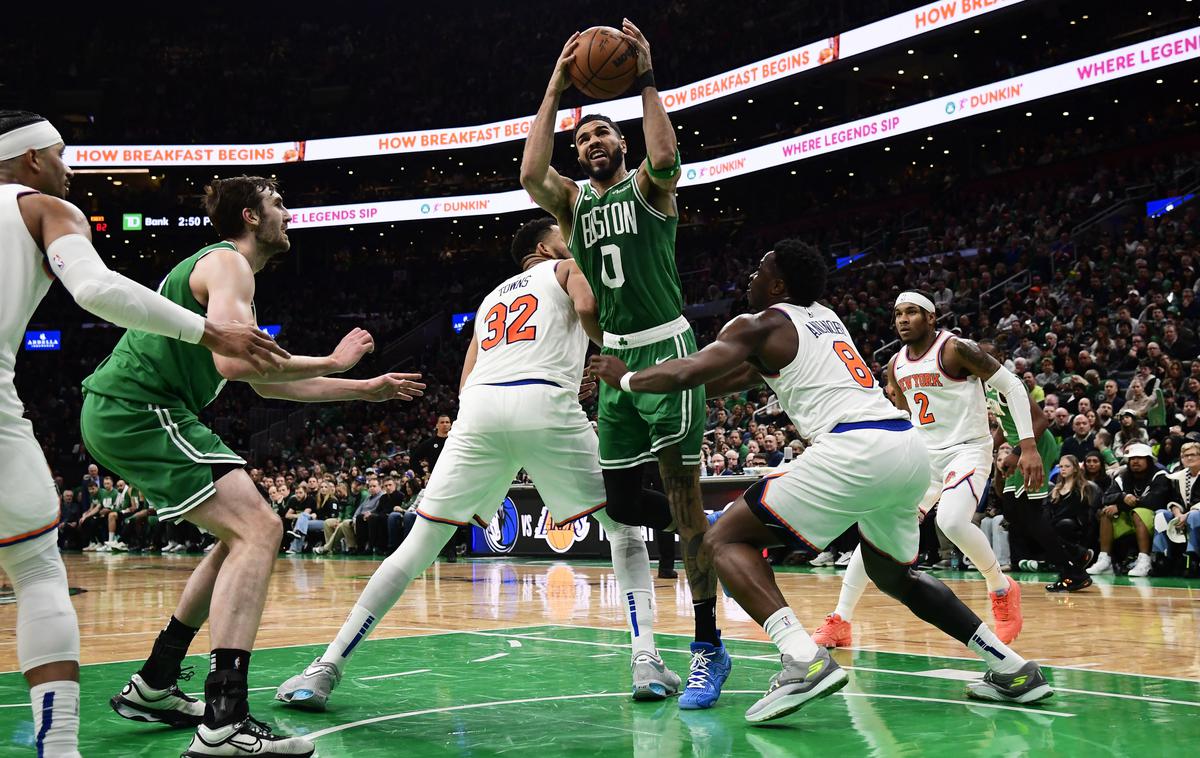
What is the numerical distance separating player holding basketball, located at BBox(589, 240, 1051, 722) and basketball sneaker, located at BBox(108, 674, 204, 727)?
211 centimetres

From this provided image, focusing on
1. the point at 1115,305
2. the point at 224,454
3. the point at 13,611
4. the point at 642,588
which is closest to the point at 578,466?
the point at 642,588

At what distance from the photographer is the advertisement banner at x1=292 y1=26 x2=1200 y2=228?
22578 millimetres

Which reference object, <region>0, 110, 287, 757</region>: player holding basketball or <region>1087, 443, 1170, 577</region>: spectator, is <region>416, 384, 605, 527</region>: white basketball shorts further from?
<region>1087, 443, 1170, 577</region>: spectator

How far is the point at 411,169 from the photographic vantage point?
41.3m

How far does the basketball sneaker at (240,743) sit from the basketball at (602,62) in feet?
10.4

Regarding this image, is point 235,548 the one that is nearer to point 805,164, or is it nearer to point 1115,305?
point 1115,305

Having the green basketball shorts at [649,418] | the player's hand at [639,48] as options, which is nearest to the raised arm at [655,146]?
the player's hand at [639,48]

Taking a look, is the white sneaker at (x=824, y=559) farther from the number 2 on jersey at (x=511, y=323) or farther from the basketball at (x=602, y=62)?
the basketball at (x=602, y=62)

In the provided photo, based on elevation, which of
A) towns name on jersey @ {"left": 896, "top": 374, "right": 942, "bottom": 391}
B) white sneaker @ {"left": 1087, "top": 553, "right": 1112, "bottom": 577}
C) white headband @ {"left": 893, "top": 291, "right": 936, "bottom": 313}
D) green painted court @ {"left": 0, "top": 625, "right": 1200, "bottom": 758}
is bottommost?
white sneaker @ {"left": 1087, "top": 553, "right": 1112, "bottom": 577}

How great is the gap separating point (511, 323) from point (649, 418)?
84 cm

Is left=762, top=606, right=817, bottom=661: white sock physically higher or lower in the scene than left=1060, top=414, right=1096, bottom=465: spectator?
lower

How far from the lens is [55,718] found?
9.64ft

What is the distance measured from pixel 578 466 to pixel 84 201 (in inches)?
1578

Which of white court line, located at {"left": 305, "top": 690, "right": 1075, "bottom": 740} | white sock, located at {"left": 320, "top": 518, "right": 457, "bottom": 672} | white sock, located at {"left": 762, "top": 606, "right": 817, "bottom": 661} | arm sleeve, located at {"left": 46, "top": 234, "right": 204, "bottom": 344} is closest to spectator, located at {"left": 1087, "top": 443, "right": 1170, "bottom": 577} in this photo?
white court line, located at {"left": 305, "top": 690, "right": 1075, "bottom": 740}
